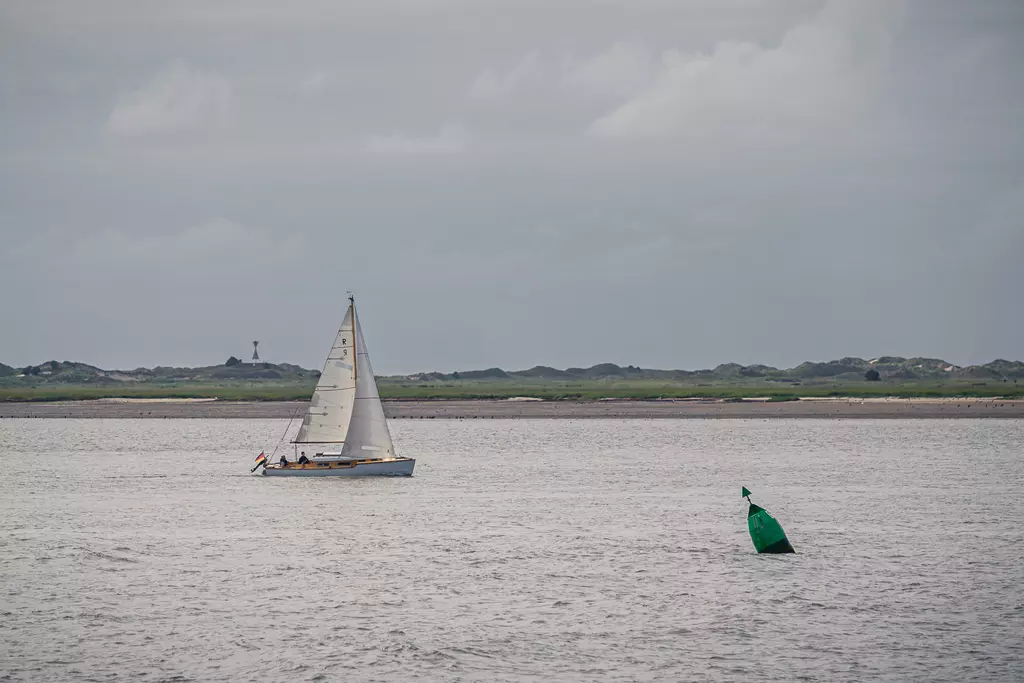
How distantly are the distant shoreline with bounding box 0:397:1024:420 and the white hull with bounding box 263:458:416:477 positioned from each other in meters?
87.9

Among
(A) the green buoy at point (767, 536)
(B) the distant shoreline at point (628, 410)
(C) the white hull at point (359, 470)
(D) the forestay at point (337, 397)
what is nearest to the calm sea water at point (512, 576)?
(A) the green buoy at point (767, 536)

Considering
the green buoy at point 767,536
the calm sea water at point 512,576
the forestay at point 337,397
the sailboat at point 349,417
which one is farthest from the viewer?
the forestay at point 337,397

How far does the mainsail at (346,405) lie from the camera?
69125mm

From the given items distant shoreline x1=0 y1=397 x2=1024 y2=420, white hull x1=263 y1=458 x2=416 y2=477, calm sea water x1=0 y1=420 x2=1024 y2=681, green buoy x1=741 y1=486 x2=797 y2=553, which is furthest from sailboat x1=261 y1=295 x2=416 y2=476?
distant shoreline x1=0 y1=397 x2=1024 y2=420

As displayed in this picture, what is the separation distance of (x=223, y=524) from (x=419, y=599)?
68.1 feet

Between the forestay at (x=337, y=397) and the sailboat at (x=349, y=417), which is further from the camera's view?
the forestay at (x=337, y=397)

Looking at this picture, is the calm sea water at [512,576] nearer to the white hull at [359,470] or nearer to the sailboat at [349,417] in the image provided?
the white hull at [359,470]

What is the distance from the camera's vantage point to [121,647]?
29.1 metres

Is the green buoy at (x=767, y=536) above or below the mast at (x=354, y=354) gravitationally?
below

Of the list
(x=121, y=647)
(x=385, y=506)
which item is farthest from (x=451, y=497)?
(x=121, y=647)

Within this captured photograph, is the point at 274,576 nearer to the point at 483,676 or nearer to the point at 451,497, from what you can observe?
the point at 483,676

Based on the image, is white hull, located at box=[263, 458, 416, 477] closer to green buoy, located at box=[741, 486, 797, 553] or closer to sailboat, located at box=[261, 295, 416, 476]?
sailboat, located at box=[261, 295, 416, 476]

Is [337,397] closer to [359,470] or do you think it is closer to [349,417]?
[349,417]

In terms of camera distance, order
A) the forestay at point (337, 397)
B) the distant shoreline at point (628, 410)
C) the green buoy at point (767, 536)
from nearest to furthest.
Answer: the green buoy at point (767, 536) → the forestay at point (337, 397) → the distant shoreline at point (628, 410)
